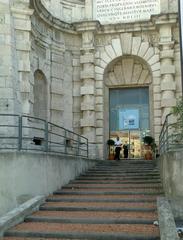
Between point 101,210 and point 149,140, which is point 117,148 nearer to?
point 149,140

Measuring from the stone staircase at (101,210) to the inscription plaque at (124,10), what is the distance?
9.07 meters

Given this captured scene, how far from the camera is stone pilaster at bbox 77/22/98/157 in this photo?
777 inches

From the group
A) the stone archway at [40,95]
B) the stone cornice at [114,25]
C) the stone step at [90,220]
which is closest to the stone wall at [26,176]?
the stone step at [90,220]

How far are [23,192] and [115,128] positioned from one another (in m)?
11.4

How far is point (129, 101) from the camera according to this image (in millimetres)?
21172

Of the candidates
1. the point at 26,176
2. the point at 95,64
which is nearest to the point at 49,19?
the point at 95,64

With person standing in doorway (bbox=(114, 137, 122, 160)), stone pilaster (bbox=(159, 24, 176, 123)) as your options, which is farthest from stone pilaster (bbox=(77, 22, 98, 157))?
stone pilaster (bbox=(159, 24, 176, 123))

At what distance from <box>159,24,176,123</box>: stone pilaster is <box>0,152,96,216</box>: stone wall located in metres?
7.94

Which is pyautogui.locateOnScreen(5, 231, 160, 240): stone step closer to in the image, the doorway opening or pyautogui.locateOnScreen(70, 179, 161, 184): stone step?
pyautogui.locateOnScreen(70, 179, 161, 184): stone step

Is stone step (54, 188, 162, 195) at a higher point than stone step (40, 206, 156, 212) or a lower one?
higher

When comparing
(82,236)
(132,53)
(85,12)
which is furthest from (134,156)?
(82,236)

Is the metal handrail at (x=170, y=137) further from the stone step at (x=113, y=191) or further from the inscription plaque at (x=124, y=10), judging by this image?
the inscription plaque at (x=124, y=10)

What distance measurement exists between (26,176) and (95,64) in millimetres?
10888

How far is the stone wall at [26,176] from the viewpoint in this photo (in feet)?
32.3
